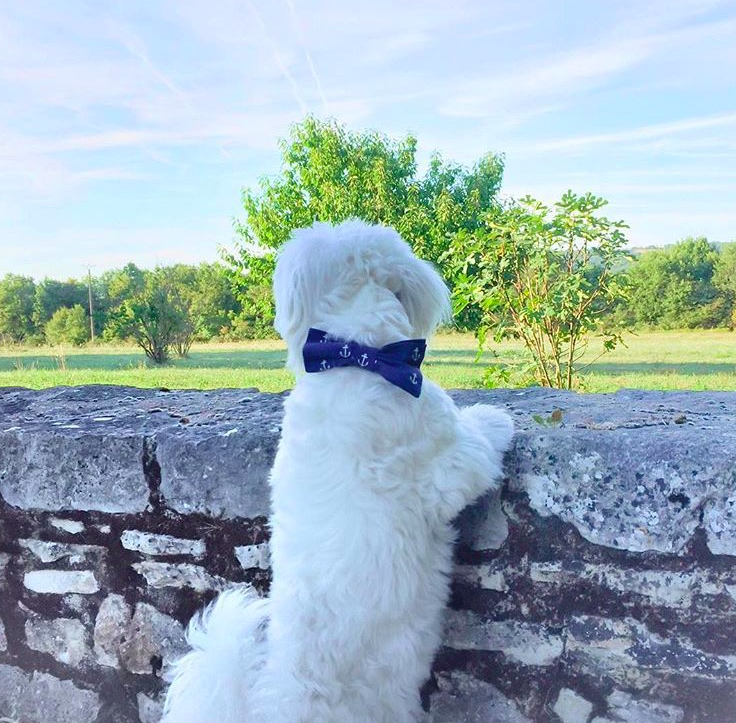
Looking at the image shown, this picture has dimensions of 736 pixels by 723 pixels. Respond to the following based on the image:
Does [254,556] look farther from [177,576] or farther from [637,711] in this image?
[637,711]

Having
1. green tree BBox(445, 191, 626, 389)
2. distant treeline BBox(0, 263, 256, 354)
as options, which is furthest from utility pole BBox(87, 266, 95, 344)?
green tree BBox(445, 191, 626, 389)

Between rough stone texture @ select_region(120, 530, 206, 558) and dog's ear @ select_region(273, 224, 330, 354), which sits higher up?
dog's ear @ select_region(273, 224, 330, 354)

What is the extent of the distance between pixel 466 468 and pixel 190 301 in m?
22.7

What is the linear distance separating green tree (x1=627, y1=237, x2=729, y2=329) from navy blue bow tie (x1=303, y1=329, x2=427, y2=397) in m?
20.8

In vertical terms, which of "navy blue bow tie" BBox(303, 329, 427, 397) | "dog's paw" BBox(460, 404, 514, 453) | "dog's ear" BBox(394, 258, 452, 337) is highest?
"dog's ear" BBox(394, 258, 452, 337)

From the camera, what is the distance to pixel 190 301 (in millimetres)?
23641

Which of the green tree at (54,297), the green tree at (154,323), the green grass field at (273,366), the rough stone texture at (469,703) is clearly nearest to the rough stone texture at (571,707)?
the rough stone texture at (469,703)

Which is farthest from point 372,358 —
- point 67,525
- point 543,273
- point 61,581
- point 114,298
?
point 114,298

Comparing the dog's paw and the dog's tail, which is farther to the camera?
the dog's paw

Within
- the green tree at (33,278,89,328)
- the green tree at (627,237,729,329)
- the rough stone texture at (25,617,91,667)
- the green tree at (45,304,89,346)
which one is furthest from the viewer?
the green tree at (627,237,729,329)

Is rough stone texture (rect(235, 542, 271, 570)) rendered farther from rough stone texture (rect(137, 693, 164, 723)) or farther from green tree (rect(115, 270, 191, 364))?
green tree (rect(115, 270, 191, 364))

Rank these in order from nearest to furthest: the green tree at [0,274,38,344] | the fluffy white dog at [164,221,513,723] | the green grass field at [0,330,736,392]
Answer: the fluffy white dog at [164,221,513,723] < the green grass field at [0,330,736,392] < the green tree at [0,274,38,344]

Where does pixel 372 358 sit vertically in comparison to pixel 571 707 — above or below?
above

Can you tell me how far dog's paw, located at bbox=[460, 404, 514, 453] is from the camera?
2137 mm
